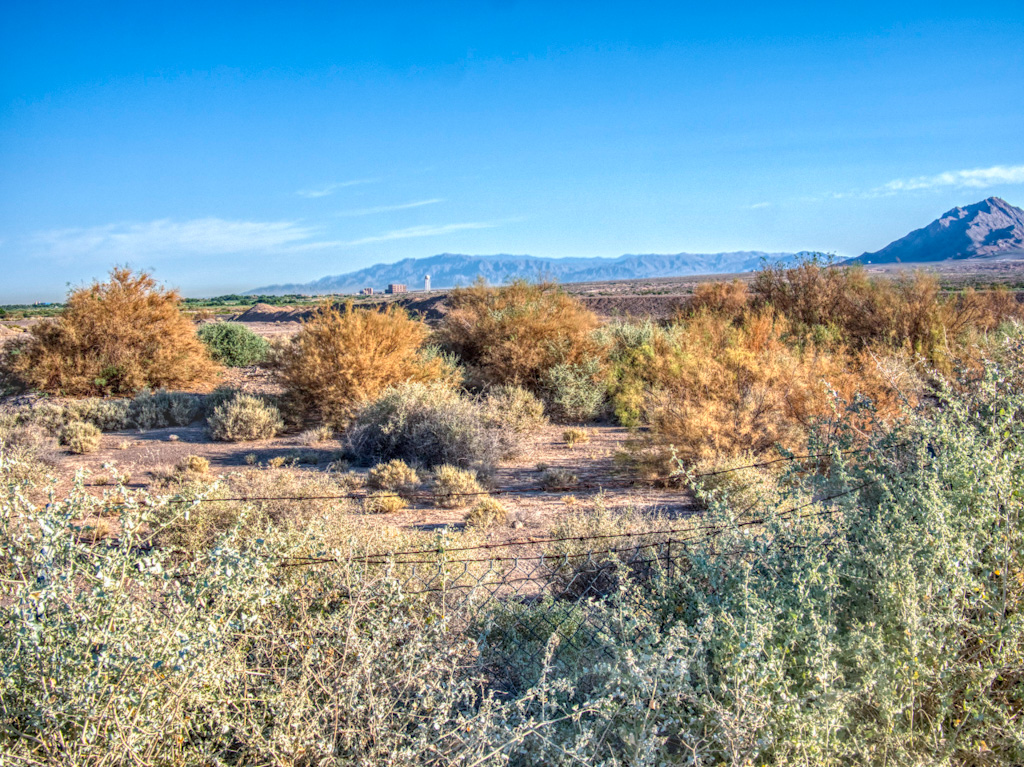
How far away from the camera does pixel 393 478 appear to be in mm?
10172

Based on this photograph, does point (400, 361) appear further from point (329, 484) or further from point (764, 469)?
point (764, 469)

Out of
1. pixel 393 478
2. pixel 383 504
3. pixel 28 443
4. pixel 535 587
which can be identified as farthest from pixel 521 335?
pixel 535 587

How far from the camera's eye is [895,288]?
66.9 ft

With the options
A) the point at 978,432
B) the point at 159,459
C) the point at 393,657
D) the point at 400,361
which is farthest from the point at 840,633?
the point at 400,361

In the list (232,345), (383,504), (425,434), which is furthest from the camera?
(232,345)

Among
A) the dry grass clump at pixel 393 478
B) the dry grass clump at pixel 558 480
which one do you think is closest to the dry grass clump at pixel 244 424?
the dry grass clump at pixel 393 478

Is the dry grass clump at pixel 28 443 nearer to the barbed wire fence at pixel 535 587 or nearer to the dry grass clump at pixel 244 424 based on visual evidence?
the dry grass clump at pixel 244 424

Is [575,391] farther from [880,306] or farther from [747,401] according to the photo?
[880,306]

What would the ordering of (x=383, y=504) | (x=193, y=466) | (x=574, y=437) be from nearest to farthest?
(x=383, y=504) → (x=193, y=466) → (x=574, y=437)

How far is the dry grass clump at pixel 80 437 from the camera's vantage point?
504 inches

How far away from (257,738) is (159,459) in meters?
10.6

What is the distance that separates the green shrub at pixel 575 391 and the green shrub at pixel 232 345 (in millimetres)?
13313

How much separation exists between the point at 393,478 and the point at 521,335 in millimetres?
8006

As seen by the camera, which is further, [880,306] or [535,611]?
[880,306]
